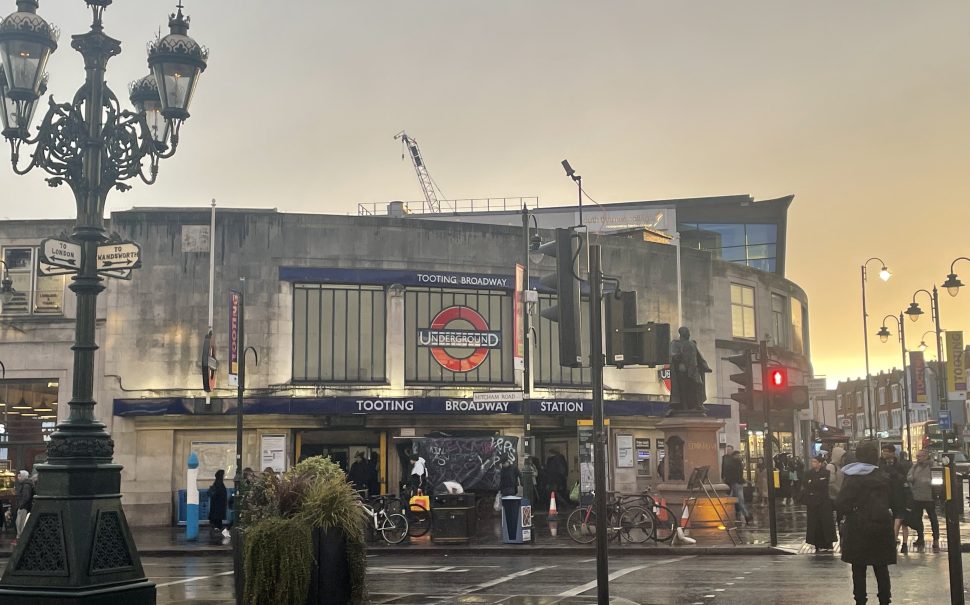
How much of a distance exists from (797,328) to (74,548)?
46412 mm

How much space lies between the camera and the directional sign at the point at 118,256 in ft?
36.8

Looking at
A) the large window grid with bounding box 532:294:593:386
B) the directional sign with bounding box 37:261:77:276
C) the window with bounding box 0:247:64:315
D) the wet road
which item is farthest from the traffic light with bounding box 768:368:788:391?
the window with bounding box 0:247:64:315

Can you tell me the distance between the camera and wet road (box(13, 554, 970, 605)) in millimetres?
13438

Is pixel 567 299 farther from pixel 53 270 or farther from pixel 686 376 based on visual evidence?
pixel 686 376

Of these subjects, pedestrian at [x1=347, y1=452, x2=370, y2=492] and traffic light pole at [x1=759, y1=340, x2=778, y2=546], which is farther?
pedestrian at [x1=347, y1=452, x2=370, y2=492]

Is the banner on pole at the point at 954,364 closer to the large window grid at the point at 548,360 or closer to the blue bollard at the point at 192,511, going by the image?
the large window grid at the point at 548,360

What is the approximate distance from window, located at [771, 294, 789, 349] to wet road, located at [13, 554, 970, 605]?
101ft

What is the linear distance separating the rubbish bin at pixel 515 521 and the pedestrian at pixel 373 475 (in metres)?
7.76

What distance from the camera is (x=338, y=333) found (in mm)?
33406

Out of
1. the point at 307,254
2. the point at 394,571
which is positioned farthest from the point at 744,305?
the point at 394,571

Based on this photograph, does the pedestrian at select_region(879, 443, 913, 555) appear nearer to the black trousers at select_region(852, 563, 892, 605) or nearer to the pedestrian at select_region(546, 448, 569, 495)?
the black trousers at select_region(852, 563, 892, 605)

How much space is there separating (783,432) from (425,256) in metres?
25.2

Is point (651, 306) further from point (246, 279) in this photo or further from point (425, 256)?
point (246, 279)

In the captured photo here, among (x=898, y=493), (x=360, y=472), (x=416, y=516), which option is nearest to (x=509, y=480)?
(x=360, y=472)
